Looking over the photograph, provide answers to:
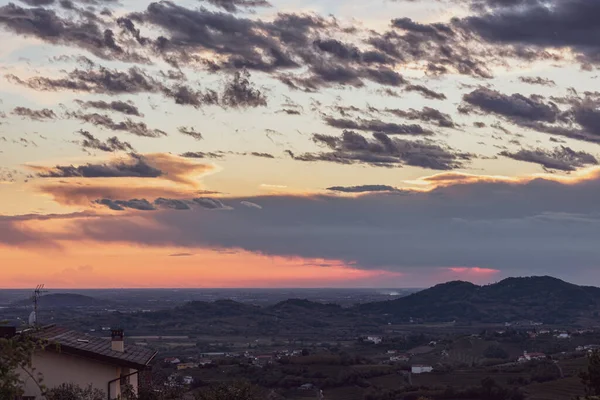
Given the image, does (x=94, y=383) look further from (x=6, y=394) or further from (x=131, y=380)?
(x=6, y=394)

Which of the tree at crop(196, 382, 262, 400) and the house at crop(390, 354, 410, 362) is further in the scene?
the house at crop(390, 354, 410, 362)

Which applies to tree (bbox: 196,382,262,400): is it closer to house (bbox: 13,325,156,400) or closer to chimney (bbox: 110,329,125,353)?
house (bbox: 13,325,156,400)

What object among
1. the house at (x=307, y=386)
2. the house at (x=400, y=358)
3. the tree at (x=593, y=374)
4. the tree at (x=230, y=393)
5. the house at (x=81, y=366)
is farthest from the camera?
the house at (x=400, y=358)

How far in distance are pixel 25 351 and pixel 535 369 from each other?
447ft

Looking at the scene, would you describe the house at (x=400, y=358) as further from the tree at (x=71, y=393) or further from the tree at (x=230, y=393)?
the tree at (x=71, y=393)

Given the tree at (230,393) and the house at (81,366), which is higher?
the house at (81,366)

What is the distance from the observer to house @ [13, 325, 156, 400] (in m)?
30.6

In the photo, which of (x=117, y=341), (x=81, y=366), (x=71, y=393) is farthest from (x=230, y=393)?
(x=71, y=393)

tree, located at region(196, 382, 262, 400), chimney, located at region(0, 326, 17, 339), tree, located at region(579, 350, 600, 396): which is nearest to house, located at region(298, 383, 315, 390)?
tree, located at region(579, 350, 600, 396)

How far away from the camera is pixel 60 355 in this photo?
31.1m

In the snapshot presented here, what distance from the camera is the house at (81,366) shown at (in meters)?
30.6

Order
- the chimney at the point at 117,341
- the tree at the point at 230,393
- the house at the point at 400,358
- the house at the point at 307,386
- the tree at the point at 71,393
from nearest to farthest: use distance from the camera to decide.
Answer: the tree at the point at 71,393
the tree at the point at 230,393
the chimney at the point at 117,341
the house at the point at 307,386
the house at the point at 400,358

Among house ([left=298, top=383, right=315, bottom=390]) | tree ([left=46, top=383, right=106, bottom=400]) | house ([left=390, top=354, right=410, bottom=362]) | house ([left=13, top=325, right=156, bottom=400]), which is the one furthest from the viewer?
house ([left=390, top=354, right=410, bottom=362])

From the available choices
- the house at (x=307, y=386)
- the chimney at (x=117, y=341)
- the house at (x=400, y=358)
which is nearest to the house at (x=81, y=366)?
the chimney at (x=117, y=341)
